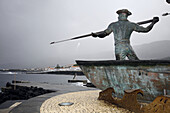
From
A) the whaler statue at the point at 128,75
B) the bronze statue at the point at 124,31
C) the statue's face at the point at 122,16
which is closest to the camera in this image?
the whaler statue at the point at 128,75

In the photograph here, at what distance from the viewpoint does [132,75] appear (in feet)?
16.1

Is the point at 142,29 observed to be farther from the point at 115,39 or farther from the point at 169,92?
the point at 169,92

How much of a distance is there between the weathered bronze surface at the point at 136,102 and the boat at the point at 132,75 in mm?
264

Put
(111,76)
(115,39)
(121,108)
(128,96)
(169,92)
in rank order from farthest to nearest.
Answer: (115,39) → (111,76) → (121,108) → (128,96) → (169,92)

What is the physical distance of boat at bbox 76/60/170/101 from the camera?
436 centimetres

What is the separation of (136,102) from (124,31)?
99.1 inches

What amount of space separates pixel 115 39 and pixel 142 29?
39.1 inches

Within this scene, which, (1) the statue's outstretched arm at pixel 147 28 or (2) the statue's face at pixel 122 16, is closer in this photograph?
(1) the statue's outstretched arm at pixel 147 28

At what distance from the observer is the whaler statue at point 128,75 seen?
4285 mm

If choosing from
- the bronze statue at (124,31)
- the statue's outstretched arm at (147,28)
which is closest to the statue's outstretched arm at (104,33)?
the bronze statue at (124,31)

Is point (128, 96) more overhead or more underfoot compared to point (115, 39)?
more underfoot

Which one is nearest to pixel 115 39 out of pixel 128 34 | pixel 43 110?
pixel 128 34

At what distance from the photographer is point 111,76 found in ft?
17.9

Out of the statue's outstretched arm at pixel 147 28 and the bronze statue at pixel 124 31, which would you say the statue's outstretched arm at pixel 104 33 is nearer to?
the bronze statue at pixel 124 31
